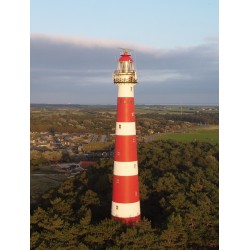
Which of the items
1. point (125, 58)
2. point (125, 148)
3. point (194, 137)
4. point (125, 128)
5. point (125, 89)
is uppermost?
point (125, 58)

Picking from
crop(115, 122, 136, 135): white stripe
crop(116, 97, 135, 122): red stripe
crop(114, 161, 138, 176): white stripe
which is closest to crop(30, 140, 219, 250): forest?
crop(114, 161, 138, 176): white stripe

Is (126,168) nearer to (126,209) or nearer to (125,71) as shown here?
(126,209)

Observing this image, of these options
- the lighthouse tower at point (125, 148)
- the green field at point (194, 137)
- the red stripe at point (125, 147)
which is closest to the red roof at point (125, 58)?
the lighthouse tower at point (125, 148)

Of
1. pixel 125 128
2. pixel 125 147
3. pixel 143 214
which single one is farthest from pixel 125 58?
pixel 143 214

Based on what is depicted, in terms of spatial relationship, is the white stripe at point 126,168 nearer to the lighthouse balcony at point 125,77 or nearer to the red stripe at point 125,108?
the red stripe at point 125,108
